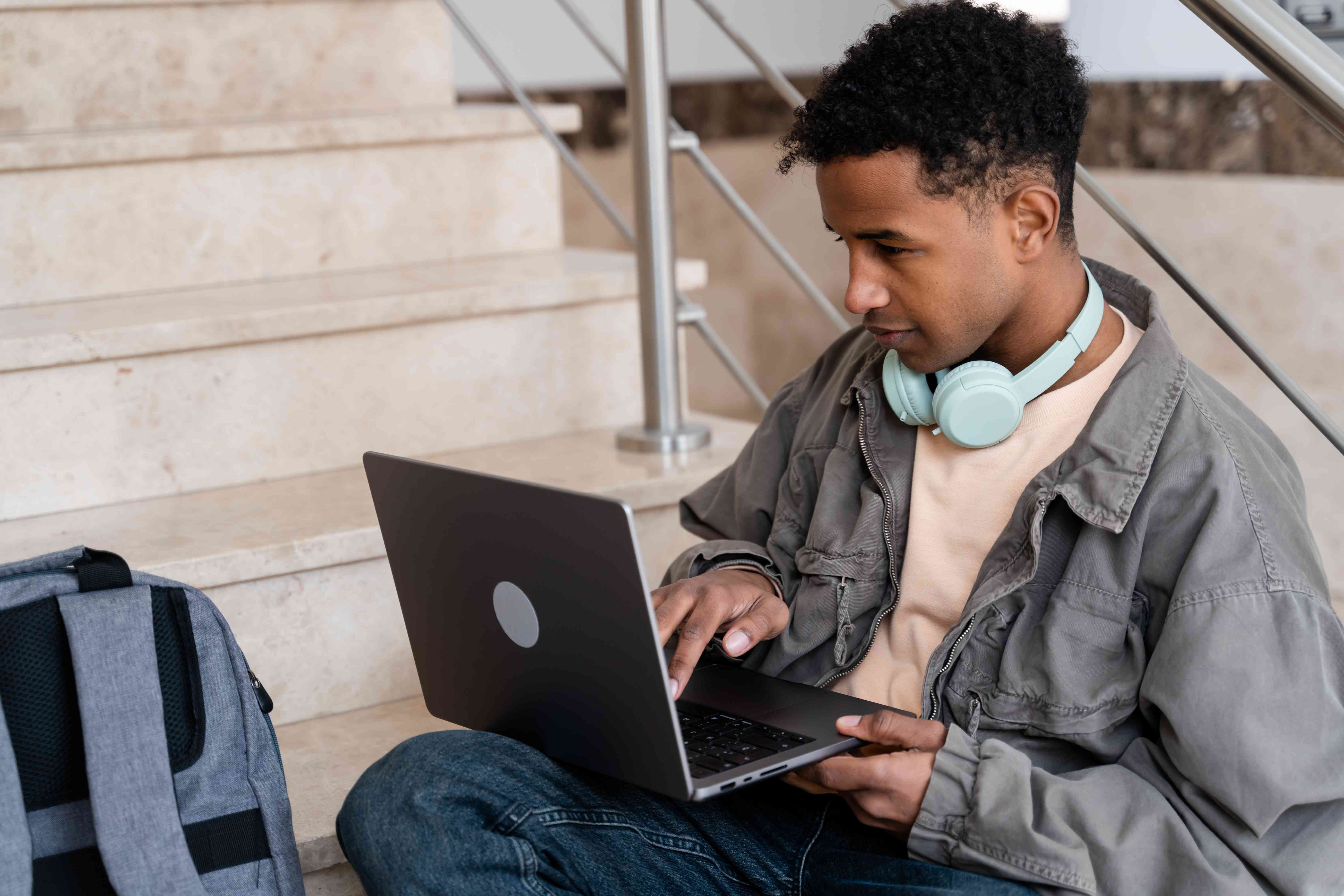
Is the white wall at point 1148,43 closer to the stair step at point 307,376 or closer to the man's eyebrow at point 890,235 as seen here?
the stair step at point 307,376

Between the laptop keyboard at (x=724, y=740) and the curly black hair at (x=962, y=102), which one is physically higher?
the curly black hair at (x=962, y=102)

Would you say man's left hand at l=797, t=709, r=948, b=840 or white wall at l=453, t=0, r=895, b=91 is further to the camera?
white wall at l=453, t=0, r=895, b=91

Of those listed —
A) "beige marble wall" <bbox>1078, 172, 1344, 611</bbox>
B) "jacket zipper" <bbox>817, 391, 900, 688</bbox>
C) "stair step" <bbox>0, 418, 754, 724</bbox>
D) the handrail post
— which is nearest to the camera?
"jacket zipper" <bbox>817, 391, 900, 688</bbox>

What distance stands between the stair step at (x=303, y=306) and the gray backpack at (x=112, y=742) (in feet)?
1.58

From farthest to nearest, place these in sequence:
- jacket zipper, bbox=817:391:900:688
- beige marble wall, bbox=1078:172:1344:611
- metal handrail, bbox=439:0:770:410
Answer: beige marble wall, bbox=1078:172:1344:611 → metal handrail, bbox=439:0:770:410 → jacket zipper, bbox=817:391:900:688

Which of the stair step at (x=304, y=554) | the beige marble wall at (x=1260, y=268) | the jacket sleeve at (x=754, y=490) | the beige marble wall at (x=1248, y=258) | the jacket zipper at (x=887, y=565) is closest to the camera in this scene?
the jacket zipper at (x=887, y=565)

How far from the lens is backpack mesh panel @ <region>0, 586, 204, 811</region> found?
926mm

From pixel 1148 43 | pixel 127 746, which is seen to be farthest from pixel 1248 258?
pixel 127 746

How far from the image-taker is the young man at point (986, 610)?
0.83 meters

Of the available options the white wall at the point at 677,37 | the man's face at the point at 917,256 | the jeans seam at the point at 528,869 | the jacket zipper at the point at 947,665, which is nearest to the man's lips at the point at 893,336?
the man's face at the point at 917,256

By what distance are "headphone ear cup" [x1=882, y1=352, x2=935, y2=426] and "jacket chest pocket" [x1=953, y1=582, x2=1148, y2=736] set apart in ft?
0.61

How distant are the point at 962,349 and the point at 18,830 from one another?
29.7 inches

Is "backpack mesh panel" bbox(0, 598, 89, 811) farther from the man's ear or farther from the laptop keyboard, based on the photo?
the man's ear

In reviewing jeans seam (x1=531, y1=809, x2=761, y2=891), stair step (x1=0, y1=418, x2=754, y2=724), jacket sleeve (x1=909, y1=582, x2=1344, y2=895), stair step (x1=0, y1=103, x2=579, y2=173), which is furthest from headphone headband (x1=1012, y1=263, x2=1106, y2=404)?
→ stair step (x1=0, y1=103, x2=579, y2=173)
